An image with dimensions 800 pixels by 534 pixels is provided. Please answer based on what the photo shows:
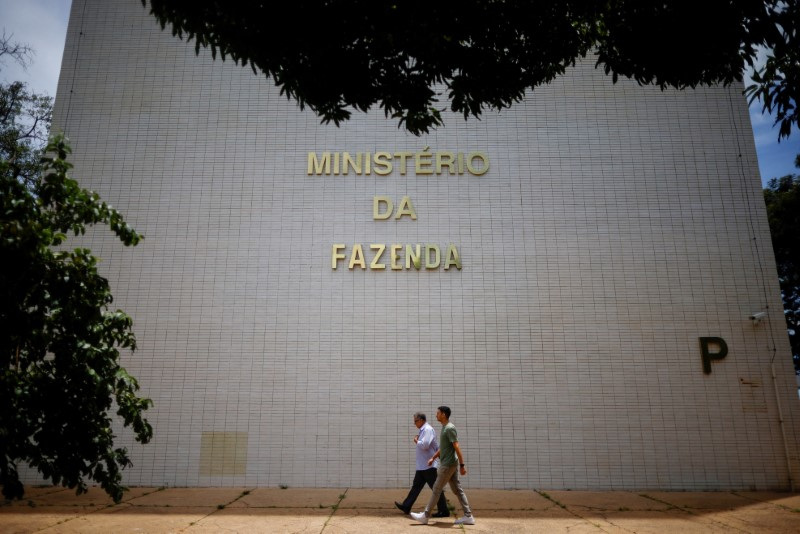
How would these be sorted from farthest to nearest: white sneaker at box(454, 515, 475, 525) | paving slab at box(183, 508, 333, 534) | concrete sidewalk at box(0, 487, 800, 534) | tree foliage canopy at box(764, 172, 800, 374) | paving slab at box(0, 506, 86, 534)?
tree foliage canopy at box(764, 172, 800, 374) < white sneaker at box(454, 515, 475, 525) < concrete sidewalk at box(0, 487, 800, 534) < paving slab at box(183, 508, 333, 534) < paving slab at box(0, 506, 86, 534)

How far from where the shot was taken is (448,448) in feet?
22.5

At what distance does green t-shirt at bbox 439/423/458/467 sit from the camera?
677 cm

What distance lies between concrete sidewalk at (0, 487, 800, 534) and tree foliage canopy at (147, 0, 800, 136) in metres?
4.81

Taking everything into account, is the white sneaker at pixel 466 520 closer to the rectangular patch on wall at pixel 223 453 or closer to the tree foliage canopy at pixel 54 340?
the tree foliage canopy at pixel 54 340

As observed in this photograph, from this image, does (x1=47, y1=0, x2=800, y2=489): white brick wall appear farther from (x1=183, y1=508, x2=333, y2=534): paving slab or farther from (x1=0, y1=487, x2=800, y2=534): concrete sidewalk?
(x1=183, y1=508, x2=333, y2=534): paving slab

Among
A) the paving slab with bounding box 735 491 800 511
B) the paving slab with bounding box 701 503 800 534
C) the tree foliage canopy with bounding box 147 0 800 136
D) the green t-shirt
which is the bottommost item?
the paving slab with bounding box 701 503 800 534

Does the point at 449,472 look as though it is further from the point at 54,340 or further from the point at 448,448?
the point at 54,340

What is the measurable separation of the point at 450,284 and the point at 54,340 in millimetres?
6666

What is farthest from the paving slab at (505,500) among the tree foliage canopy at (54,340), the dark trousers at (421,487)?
the tree foliage canopy at (54,340)

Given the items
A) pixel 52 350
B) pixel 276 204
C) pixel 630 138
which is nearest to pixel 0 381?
pixel 52 350

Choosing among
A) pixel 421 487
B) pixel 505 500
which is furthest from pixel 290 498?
pixel 505 500

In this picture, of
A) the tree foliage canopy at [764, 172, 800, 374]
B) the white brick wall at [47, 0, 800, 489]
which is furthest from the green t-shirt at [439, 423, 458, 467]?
the tree foliage canopy at [764, 172, 800, 374]

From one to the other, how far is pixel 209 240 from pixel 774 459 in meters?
10.7

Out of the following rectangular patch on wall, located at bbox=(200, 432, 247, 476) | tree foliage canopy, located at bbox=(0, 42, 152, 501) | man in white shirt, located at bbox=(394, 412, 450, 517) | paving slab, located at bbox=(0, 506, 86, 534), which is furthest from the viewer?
rectangular patch on wall, located at bbox=(200, 432, 247, 476)
